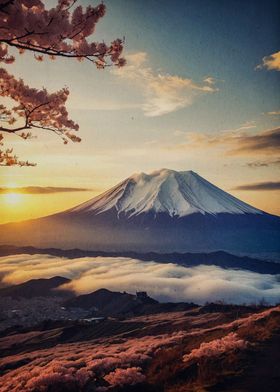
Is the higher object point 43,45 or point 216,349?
point 43,45

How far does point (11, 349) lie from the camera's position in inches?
1796

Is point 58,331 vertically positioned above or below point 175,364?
below

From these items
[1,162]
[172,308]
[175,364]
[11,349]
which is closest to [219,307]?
[172,308]

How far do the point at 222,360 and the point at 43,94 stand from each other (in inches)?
280

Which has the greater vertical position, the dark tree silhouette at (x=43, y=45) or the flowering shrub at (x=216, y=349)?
the dark tree silhouette at (x=43, y=45)

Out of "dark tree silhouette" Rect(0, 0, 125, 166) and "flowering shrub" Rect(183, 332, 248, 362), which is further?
"flowering shrub" Rect(183, 332, 248, 362)

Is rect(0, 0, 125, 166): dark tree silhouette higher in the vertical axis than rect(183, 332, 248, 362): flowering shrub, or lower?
higher

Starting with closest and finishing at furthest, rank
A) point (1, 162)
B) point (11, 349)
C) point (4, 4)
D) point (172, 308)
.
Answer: point (4, 4) < point (1, 162) < point (11, 349) < point (172, 308)

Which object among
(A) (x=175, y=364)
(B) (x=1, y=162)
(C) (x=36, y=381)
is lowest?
(C) (x=36, y=381)

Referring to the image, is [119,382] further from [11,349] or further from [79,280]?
[79,280]

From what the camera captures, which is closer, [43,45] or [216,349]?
[43,45]

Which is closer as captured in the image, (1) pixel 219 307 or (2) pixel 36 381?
(2) pixel 36 381

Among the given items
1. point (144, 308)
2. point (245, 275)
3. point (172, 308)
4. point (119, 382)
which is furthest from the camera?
point (245, 275)

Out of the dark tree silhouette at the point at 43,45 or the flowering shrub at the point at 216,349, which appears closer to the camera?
the dark tree silhouette at the point at 43,45
